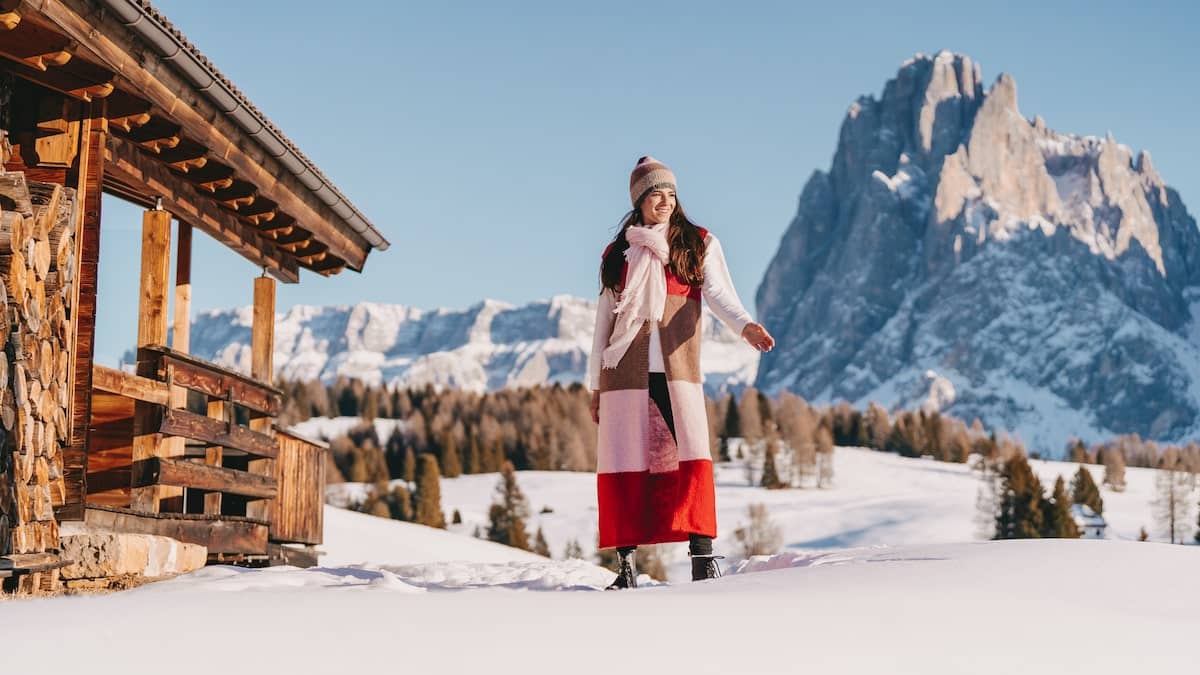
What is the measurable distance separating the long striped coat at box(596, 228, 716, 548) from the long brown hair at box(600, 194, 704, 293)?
195mm

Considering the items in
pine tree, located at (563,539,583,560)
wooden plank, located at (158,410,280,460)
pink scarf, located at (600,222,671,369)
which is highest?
pink scarf, located at (600,222,671,369)

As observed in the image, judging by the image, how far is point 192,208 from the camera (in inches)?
396

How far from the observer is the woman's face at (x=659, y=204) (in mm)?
6461

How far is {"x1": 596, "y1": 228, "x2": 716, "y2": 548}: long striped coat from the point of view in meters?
6.09

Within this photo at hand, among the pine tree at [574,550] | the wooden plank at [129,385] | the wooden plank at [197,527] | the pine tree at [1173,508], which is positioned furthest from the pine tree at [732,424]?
the wooden plank at [129,385]

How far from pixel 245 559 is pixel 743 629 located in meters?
8.05

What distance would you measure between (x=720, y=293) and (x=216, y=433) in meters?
5.00

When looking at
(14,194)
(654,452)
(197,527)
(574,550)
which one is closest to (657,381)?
(654,452)

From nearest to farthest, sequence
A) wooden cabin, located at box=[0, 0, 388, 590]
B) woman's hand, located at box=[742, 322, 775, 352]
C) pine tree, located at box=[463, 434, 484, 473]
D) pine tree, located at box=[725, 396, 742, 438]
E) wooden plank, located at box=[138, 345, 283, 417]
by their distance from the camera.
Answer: wooden cabin, located at box=[0, 0, 388, 590], woman's hand, located at box=[742, 322, 775, 352], wooden plank, located at box=[138, 345, 283, 417], pine tree, located at box=[463, 434, 484, 473], pine tree, located at box=[725, 396, 742, 438]

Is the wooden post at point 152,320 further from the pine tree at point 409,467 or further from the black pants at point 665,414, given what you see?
the pine tree at point 409,467

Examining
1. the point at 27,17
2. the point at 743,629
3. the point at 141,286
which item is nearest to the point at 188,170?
the point at 141,286

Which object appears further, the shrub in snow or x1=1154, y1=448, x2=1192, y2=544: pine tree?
x1=1154, y1=448, x2=1192, y2=544: pine tree

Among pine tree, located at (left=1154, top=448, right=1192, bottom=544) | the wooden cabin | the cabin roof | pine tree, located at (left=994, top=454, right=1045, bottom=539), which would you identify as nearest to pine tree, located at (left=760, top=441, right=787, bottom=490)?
pine tree, located at (left=1154, top=448, right=1192, bottom=544)

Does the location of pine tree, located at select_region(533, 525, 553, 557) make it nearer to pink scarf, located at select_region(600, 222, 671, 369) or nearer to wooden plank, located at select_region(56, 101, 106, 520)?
wooden plank, located at select_region(56, 101, 106, 520)
